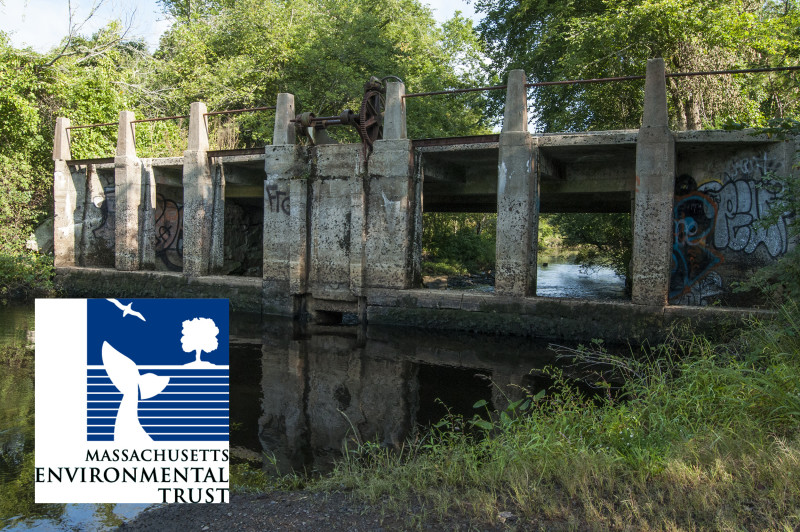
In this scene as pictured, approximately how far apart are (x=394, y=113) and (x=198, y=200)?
5835mm

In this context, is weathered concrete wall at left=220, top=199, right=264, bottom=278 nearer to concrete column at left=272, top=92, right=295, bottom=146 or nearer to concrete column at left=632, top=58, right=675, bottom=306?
concrete column at left=272, top=92, right=295, bottom=146

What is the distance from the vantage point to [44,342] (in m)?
Answer: 3.68

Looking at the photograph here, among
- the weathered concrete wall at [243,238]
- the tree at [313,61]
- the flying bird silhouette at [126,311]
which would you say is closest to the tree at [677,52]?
the tree at [313,61]

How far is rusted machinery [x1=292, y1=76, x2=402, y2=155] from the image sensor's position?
44.0 ft

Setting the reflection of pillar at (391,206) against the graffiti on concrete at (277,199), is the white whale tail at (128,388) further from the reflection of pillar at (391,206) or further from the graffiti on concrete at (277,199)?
the graffiti on concrete at (277,199)

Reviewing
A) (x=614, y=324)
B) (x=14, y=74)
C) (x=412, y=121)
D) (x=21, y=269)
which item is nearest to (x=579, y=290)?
(x=412, y=121)

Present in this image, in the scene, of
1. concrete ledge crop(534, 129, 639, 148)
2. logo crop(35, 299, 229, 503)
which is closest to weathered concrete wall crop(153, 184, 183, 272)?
concrete ledge crop(534, 129, 639, 148)

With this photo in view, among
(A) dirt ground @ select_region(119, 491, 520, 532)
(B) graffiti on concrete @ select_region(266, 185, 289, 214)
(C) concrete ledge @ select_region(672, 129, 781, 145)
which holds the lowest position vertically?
(A) dirt ground @ select_region(119, 491, 520, 532)

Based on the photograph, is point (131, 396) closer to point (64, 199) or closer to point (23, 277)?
point (23, 277)

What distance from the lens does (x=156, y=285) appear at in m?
16.4

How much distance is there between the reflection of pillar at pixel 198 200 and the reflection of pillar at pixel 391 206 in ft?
14.9

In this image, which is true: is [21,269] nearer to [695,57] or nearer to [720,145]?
[720,145]

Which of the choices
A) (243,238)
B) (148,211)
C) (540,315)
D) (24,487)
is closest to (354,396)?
(24,487)

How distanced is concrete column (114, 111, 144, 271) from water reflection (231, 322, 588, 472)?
6.22 metres
